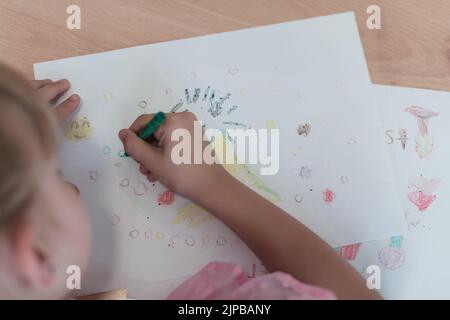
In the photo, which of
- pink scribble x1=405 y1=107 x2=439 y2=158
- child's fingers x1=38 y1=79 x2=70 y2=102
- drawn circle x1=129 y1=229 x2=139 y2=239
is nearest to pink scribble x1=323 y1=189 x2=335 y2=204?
pink scribble x1=405 y1=107 x2=439 y2=158

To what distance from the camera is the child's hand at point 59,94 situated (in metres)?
0.66

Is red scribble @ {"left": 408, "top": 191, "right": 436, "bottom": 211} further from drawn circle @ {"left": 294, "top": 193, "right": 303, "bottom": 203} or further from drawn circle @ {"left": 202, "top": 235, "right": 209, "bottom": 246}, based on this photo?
drawn circle @ {"left": 202, "top": 235, "right": 209, "bottom": 246}

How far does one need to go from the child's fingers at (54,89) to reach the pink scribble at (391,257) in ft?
1.49

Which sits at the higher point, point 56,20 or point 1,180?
point 56,20

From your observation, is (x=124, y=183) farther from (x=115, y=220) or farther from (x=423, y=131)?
(x=423, y=131)

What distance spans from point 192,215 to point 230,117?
14cm

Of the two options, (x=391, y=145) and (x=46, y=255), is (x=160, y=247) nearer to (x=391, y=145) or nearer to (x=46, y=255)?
(x=46, y=255)

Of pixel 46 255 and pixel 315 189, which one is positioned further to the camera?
pixel 315 189

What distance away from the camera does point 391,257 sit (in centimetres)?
66

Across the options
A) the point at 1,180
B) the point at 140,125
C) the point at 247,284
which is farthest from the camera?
the point at 140,125

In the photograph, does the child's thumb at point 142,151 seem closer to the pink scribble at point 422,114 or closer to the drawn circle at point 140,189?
the drawn circle at point 140,189

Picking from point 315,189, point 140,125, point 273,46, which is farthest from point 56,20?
point 315,189

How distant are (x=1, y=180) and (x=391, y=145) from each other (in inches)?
19.3

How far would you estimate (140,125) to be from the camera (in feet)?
2.18
